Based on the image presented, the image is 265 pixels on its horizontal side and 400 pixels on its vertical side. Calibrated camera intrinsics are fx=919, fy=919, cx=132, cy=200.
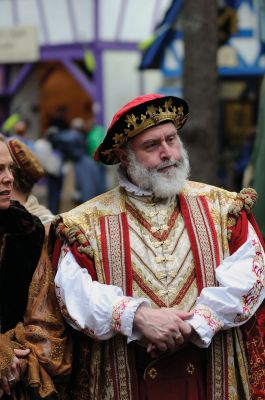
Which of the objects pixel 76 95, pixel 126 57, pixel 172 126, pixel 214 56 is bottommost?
pixel 76 95

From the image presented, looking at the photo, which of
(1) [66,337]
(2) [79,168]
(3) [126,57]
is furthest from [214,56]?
(3) [126,57]

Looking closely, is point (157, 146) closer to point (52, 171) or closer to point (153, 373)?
point (153, 373)

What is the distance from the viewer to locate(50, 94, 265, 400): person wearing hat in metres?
3.51

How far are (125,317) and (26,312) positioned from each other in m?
0.46

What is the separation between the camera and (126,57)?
16281 mm

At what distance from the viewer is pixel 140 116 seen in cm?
364

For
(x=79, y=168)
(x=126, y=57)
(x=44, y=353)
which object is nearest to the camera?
(x=44, y=353)

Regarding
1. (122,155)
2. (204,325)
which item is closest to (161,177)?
(122,155)

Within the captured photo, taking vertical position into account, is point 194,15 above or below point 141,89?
above

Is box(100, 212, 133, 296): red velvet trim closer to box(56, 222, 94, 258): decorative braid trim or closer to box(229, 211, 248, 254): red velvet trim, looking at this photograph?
box(56, 222, 94, 258): decorative braid trim

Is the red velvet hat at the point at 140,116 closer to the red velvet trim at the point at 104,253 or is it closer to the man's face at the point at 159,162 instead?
the man's face at the point at 159,162

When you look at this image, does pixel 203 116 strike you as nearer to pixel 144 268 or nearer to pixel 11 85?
pixel 144 268

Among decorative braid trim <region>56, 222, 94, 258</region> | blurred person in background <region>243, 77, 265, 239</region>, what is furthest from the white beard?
blurred person in background <region>243, 77, 265, 239</region>

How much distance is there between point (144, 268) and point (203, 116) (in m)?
4.17
